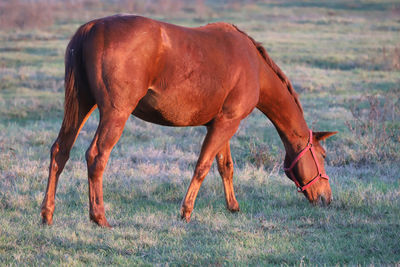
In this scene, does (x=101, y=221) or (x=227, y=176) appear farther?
(x=227, y=176)

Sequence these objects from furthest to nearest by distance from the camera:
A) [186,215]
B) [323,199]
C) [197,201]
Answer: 1. [197,201]
2. [323,199]
3. [186,215]

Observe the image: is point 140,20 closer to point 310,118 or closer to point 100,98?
point 100,98

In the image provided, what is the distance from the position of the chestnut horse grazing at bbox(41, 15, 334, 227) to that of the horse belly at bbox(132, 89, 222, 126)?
11mm

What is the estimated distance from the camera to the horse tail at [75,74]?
16.5 ft

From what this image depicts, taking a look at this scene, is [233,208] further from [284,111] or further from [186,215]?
[284,111]

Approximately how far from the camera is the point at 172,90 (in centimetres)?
523

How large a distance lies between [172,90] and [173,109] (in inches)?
8.8

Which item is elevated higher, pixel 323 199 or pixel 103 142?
pixel 103 142

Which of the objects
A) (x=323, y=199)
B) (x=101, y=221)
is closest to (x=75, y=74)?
(x=101, y=221)

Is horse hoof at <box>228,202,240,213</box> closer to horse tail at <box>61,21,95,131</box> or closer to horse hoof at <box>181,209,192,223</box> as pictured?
horse hoof at <box>181,209,192,223</box>

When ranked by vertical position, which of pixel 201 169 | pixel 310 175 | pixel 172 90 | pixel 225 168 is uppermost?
pixel 172 90

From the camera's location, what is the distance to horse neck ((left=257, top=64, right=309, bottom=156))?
6055 mm

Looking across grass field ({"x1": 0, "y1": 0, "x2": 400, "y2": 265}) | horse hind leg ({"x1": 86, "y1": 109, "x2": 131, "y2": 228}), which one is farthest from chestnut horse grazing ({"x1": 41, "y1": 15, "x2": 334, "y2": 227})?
grass field ({"x1": 0, "y1": 0, "x2": 400, "y2": 265})

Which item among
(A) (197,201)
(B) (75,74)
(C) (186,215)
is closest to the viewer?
(B) (75,74)
